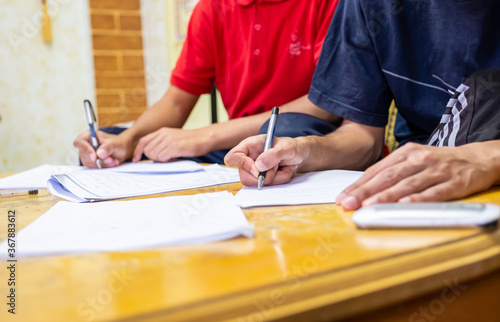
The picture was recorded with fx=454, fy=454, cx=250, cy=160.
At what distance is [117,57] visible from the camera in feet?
9.06

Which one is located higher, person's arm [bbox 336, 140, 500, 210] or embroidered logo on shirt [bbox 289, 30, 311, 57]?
embroidered logo on shirt [bbox 289, 30, 311, 57]

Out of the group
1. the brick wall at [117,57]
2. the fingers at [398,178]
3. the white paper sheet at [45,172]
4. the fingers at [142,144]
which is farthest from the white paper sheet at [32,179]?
the brick wall at [117,57]

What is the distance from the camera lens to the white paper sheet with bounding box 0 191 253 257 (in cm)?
40

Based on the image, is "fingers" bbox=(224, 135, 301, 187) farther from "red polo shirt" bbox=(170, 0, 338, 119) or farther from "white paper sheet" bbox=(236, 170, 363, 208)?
"red polo shirt" bbox=(170, 0, 338, 119)

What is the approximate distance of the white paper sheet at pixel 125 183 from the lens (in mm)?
692

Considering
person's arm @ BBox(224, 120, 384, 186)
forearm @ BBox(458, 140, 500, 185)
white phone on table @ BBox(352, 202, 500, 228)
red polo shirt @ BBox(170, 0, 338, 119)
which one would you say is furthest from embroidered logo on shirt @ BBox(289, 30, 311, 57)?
white phone on table @ BBox(352, 202, 500, 228)

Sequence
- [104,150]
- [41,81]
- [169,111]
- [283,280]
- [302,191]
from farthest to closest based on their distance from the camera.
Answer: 1. [41,81]
2. [169,111]
3. [104,150]
4. [302,191]
5. [283,280]

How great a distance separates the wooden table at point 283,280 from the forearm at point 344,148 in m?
0.37

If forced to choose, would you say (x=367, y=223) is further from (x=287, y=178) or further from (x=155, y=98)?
(x=155, y=98)

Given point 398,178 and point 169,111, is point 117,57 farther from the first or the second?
point 398,178

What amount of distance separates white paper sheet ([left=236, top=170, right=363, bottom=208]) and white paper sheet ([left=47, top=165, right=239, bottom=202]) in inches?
4.9

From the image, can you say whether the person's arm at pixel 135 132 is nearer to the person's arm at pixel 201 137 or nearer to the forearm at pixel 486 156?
the person's arm at pixel 201 137

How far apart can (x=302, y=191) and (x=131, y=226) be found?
0.82 feet

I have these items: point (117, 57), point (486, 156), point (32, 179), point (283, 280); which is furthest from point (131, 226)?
point (117, 57)
